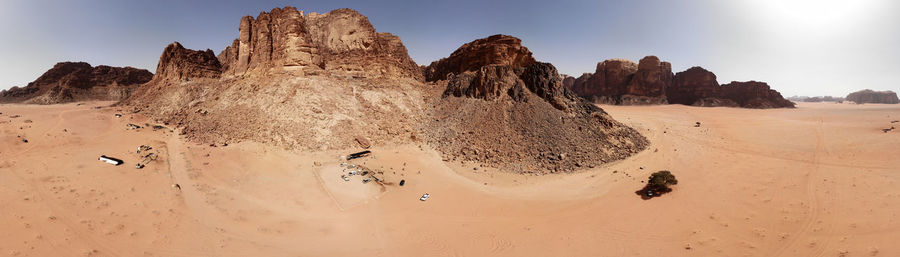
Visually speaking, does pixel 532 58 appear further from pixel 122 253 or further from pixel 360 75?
pixel 122 253

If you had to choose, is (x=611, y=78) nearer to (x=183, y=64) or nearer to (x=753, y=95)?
(x=753, y=95)

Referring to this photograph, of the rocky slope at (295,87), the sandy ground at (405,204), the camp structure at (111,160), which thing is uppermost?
the rocky slope at (295,87)

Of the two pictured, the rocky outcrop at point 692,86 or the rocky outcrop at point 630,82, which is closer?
the rocky outcrop at point 630,82

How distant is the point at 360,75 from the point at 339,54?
8.31 ft

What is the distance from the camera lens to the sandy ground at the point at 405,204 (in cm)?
763

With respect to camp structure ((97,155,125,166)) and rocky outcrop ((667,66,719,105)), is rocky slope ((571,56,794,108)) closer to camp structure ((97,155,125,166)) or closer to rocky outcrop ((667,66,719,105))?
rocky outcrop ((667,66,719,105))

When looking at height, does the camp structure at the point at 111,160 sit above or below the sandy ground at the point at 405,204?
above

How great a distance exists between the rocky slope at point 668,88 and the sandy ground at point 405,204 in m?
41.2

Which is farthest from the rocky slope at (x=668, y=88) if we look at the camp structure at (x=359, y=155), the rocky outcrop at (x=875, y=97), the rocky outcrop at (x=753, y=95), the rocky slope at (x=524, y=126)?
the camp structure at (x=359, y=155)

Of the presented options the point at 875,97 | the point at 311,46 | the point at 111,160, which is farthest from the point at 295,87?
the point at 875,97

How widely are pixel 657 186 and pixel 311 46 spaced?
76.5ft

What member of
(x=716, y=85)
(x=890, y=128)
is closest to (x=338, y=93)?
(x=890, y=128)

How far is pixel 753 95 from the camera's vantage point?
5206 cm

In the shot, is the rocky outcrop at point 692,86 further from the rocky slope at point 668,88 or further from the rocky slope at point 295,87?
the rocky slope at point 295,87
